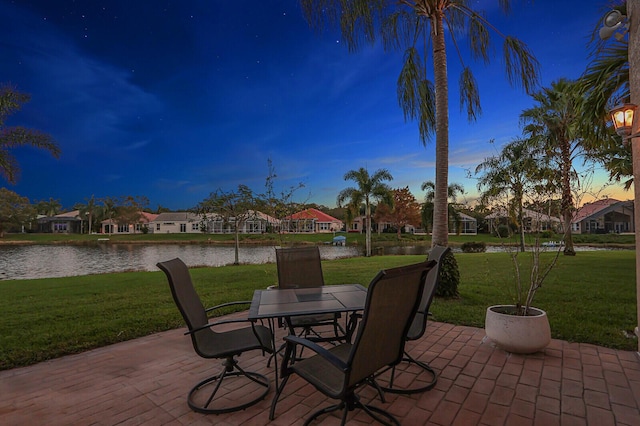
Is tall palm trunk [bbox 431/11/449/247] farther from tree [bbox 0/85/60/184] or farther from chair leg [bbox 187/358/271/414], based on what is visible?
tree [bbox 0/85/60/184]

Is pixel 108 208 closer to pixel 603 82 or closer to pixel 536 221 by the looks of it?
pixel 603 82

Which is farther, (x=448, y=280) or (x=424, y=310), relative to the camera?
(x=448, y=280)

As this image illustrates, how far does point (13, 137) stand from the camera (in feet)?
34.8

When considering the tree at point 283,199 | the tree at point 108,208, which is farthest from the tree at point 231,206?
the tree at point 108,208

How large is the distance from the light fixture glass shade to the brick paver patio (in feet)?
7.49

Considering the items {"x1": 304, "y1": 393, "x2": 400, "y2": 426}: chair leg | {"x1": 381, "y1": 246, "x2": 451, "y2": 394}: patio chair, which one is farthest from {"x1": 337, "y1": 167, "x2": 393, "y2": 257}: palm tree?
{"x1": 304, "y1": 393, "x2": 400, "y2": 426}: chair leg

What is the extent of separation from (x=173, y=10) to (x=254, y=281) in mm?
10947

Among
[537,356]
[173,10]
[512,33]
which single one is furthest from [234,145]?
[537,356]

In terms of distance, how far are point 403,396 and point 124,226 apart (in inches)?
2814

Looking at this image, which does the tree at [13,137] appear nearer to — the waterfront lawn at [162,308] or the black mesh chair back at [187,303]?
the waterfront lawn at [162,308]

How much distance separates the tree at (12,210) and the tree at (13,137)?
47.5m

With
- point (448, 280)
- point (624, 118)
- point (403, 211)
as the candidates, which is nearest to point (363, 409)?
point (624, 118)

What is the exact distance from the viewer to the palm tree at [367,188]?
21802 mm

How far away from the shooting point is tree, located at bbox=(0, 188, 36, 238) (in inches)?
1796
